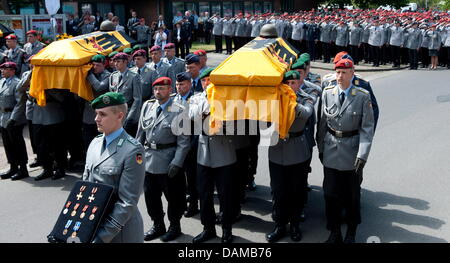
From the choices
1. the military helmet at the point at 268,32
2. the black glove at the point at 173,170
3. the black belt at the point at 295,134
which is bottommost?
the black glove at the point at 173,170

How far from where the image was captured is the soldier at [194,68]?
717 centimetres

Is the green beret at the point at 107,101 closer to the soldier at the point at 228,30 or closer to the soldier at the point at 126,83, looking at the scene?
the soldier at the point at 126,83

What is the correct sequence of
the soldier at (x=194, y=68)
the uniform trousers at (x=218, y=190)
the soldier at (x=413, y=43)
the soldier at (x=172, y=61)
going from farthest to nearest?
the soldier at (x=413, y=43) → the soldier at (x=172, y=61) → the soldier at (x=194, y=68) → the uniform trousers at (x=218, y=190)

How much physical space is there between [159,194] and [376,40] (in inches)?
637

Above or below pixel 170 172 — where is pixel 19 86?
above

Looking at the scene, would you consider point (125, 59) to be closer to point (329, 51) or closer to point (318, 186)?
point (318, 186)

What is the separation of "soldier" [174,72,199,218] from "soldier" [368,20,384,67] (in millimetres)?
15183

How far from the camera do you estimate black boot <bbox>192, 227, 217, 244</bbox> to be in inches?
234

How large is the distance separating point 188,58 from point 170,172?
1.90m

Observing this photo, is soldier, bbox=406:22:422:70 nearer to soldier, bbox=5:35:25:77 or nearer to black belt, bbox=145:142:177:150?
soldier, bbox=5:35:25:77

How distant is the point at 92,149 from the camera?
418 cm

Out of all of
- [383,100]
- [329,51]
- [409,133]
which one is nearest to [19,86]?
[409,133]

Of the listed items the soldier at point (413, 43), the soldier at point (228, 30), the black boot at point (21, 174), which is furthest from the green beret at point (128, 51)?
the soldier at point (228, 30)

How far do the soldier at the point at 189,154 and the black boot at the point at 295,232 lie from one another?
133 cm
